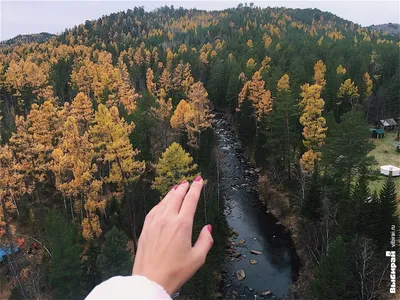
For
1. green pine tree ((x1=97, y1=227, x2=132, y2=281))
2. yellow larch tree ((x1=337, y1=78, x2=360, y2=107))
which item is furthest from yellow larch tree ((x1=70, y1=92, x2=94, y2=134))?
yellow larch tree ((x1=337, y1=78, x2=360, y2=107))

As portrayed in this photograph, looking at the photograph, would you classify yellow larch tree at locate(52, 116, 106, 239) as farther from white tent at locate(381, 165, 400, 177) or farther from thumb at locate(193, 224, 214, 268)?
white tent at locate(381, 165, 400, 177)

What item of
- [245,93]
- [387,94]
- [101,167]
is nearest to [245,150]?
[245,93]

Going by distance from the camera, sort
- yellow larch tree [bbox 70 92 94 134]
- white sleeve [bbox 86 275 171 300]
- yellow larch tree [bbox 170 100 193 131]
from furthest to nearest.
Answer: yellow larch tree [bbox 70 92 94 134]
yellow larch tree [bbox 170 100 193 131]
white sleeve [bbox 86 275 171 300]

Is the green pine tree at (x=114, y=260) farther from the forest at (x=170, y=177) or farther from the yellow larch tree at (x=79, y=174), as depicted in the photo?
the yellow larch tree at (x=79, y=174)

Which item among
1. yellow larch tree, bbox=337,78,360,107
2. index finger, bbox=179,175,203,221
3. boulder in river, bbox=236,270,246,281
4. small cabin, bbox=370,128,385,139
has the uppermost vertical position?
index finger, bbox=179,175,203,221

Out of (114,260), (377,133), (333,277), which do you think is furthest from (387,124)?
(114,260)

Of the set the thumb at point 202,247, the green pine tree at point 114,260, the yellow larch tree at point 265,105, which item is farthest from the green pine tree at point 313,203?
the thumb at point 202,247
